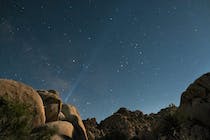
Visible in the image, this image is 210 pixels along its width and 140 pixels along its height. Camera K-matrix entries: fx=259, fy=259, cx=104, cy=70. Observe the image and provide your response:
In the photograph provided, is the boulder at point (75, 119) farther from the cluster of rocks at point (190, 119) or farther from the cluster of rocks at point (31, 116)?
the cluster of rocks at point (190, 119)

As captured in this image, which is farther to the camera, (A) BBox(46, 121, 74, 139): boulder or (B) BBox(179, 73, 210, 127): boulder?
(B) BBox(179, 73, 210, 127): boulder

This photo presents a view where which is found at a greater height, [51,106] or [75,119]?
[51,106]

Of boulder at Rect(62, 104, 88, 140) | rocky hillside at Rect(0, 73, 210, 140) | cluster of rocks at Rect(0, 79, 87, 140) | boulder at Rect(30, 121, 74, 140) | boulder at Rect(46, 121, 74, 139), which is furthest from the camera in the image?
boulder at Rect(62, 104, 88, 140)

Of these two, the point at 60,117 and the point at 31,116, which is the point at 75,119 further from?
the point at 31,116

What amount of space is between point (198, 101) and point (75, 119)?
13.5m

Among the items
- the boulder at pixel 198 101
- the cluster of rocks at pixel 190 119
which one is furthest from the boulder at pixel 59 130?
the boulder at pixel 198 101

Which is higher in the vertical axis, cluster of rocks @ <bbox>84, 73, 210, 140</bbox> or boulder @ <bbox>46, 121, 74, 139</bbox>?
cluster of rocks @ <bbox>84, 73, 210, 140</bbox>

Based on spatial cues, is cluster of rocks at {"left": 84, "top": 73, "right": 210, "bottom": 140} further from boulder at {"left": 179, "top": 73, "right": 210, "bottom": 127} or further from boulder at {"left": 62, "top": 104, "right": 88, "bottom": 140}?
boulder at {"left": 62, "top": 104, "right": 88, "bottom": 140}

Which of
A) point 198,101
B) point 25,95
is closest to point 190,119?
point 198,101

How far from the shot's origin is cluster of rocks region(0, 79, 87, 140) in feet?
41.3

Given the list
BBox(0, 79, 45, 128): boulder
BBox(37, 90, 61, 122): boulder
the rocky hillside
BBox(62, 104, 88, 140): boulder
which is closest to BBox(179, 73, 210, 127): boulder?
the rocky hillside

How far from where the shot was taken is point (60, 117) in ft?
82.6

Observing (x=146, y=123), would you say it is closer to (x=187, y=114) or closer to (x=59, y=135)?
(x=187, y=114)

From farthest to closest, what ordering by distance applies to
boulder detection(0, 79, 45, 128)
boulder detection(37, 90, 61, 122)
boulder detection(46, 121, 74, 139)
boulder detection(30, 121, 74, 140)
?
boulder detection(37, 90, 61, 122) → boulder detection(46, 121, 74, 139) → boulder detection(0, 79, 45, 128) → boulder detection(30, 121, 74, 140)
